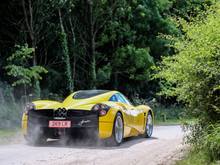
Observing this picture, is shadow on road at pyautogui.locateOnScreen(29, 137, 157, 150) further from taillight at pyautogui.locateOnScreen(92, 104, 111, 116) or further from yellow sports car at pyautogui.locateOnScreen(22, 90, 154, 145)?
taillight at pyautogui.locateOnScreen(92, 104, 111, 116)

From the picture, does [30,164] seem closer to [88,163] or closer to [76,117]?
[88,163]

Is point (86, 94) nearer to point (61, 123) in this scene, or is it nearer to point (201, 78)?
point (61, 123)

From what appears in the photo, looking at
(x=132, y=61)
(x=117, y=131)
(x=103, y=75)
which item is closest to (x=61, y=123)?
(x=117, y=131)

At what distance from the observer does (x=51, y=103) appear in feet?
41.1

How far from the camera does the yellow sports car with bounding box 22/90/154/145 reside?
38.2ft

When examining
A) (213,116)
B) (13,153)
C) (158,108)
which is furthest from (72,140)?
(158,108)

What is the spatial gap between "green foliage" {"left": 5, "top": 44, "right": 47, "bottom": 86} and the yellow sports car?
28.8 ft

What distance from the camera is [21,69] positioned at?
2139cm

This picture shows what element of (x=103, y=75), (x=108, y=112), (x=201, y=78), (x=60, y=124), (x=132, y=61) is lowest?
(x=60, y=124)

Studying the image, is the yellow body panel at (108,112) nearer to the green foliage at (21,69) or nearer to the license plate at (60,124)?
the license plate at (60,124)

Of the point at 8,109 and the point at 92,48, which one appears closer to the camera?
the point at 8,109

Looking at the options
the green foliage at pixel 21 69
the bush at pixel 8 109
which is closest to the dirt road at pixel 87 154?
the bush at pixel 8 109

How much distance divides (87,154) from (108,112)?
1.78 m

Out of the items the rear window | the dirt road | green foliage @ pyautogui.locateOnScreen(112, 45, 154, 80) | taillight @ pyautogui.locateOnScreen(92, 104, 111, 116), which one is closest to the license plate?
the dirt road
